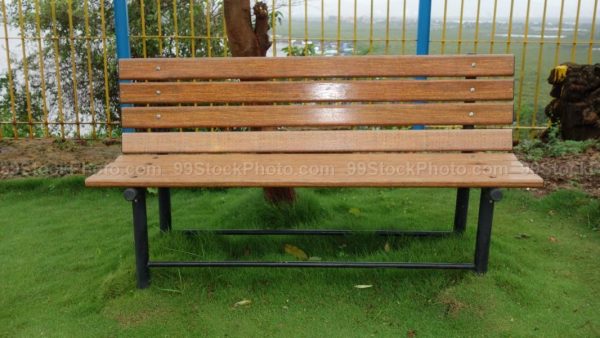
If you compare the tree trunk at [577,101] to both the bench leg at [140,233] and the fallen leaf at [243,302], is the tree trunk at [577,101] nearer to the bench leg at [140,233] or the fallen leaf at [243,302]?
the fallen leaf at [243,302]

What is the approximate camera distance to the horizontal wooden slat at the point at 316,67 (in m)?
3.22

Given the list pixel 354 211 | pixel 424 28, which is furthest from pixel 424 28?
pixel 354 211

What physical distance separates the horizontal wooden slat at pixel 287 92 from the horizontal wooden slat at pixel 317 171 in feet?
0.97

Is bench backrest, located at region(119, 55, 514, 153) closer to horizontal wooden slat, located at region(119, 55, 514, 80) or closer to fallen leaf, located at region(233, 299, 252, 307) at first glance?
horizontal wooden slat, located at region(119, 55, 514, 80)

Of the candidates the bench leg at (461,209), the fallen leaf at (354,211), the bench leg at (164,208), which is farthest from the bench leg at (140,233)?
the bench leg at (461,209)

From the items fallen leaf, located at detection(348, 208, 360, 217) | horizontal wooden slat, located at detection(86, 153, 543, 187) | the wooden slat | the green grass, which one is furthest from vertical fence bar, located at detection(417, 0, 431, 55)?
horizontal wooden slat, located at detection(86, 153, 543, 187)

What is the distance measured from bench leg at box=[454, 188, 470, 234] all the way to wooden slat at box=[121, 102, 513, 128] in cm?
46

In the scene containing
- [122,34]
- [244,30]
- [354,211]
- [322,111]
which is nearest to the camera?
[322,111]

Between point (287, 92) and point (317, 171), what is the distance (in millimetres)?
557

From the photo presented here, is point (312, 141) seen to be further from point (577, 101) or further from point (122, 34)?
point (577, 101)

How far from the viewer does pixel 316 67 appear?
10.7 ft

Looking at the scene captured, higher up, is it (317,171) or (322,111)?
(322,111)

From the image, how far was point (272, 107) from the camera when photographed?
3273 mm

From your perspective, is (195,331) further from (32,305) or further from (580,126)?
(580,126)
